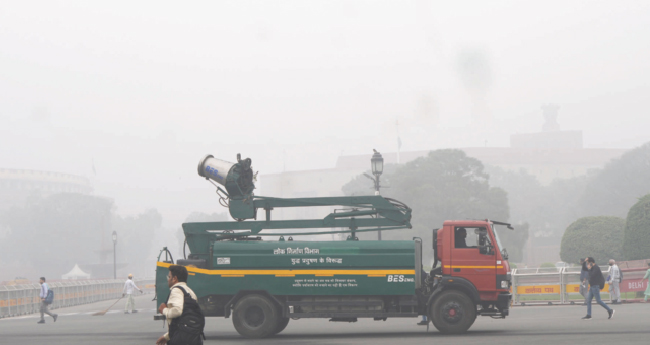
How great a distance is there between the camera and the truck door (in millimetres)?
16969

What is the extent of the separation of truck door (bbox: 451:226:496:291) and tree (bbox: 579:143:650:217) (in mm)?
83230

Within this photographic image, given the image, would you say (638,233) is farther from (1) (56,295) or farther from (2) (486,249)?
(1) (56,295)

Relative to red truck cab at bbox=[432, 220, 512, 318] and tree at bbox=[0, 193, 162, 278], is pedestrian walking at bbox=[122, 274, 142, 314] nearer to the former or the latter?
red truck cab at bbox=[432, 220, 512, 318]

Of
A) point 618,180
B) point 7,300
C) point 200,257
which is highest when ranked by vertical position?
point 618,180

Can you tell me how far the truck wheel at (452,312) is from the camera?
54.6 feet

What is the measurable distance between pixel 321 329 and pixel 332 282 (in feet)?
11.2

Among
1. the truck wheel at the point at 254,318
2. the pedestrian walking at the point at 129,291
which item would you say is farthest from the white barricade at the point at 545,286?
the truck wheel at the point at 254,318

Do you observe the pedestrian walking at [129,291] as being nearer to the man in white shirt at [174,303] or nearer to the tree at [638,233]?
the tree at [638,233]

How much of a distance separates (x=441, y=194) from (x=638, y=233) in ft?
121

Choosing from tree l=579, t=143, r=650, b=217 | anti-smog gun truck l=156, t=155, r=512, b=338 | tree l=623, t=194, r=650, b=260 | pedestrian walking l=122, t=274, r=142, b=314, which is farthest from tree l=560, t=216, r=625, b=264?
tree l=579, t=143, r=650, b=217

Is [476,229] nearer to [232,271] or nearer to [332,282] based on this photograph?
[332,282]

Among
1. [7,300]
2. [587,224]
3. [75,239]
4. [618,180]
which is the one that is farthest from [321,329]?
[75,239]

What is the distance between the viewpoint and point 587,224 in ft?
160

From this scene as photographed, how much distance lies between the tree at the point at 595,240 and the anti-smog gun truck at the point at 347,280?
3197 cm
